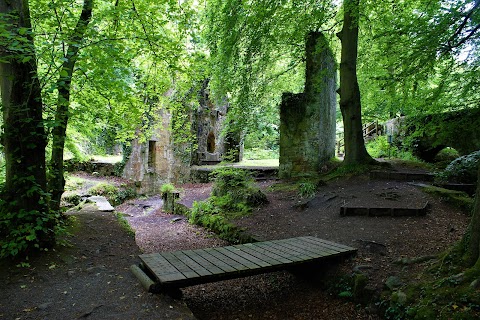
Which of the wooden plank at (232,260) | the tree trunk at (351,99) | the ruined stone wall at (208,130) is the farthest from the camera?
the ruined stone wall at (208,130)

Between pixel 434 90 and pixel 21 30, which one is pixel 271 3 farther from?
pixel 21 30

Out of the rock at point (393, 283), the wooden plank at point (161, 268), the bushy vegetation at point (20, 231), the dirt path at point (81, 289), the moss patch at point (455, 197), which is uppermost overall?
the moss patch at point (455, 197)

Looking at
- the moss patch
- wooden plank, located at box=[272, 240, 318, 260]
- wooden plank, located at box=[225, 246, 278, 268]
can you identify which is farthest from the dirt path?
the moss patch

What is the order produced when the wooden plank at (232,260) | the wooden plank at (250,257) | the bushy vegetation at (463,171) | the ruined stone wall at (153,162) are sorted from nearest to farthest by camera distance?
the wooden plank at (232,260) < the wooden plank at (250,257) < the bushy vegetation at (463,171) < the ruined stone wall at (153,162)

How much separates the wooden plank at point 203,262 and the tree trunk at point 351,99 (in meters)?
6.38

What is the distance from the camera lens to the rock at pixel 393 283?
382 cm

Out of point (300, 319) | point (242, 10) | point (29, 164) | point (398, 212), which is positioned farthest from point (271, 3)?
point (300, 319)

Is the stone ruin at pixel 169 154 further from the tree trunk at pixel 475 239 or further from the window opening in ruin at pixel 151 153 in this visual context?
the tree trunk at pixel 475 239

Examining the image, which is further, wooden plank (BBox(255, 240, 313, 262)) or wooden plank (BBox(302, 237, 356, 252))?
wooden plank (BBox(302, 237, 356, 252))

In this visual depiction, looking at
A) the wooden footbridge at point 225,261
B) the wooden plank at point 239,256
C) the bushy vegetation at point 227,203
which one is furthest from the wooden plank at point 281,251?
the bushy vegetation at point 227,203

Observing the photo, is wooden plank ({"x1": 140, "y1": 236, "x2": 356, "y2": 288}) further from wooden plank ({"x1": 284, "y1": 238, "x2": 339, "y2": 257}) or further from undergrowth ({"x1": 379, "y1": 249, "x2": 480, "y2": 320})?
undergrowth ({"x1": 379, "y1": 249, "x2": 480, "y2": 320})

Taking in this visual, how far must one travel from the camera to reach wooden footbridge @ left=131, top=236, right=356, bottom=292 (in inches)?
148

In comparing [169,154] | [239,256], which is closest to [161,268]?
[239,256]

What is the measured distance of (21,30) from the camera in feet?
11.8
